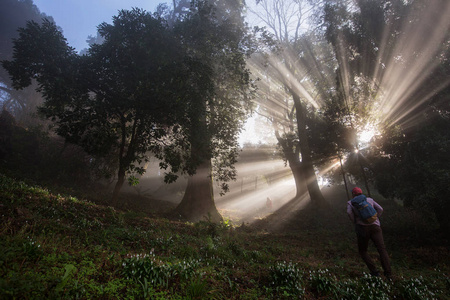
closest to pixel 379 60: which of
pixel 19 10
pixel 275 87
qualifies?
pixel 275 87

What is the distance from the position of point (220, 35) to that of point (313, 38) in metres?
14.9

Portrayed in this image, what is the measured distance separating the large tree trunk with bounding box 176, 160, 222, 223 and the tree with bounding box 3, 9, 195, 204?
5539 mm

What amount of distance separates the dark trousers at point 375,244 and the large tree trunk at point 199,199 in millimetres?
9755

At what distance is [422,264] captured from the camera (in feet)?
25.0

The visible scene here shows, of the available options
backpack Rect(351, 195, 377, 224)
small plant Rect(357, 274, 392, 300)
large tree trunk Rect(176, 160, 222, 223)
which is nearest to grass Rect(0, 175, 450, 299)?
small plant Rect(357, 274, 392, 300)

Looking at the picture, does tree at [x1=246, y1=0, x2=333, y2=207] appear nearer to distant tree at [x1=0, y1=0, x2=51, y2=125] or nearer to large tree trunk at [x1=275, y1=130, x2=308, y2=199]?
large tree trunk at [x1=275, y1=130, x2=308, y2=199]

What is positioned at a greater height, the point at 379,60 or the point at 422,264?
the point at 379,60

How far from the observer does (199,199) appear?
15.6 metres

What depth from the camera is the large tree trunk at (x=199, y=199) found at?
49.5 feet

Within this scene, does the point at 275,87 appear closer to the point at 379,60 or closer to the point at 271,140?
the point at 271,140

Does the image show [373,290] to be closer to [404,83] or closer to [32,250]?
[32,250]

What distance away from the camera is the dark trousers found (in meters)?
5.76

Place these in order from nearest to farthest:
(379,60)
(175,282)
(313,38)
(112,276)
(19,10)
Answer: (112,276)
(175,282)
(379,60)
(313,38)
(19,10)

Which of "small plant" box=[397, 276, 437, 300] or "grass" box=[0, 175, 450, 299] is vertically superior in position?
"grass" box=[0, 175, 450, 299]
